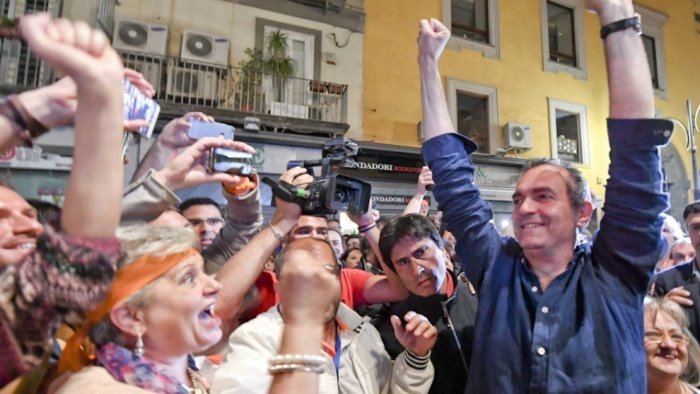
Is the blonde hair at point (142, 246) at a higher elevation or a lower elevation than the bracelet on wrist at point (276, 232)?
lower

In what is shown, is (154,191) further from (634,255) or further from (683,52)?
(683,52)

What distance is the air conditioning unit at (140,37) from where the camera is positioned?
26.6 feet

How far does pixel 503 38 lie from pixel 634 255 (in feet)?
36.5

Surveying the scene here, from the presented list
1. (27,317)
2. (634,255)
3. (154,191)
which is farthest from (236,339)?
(634,255)

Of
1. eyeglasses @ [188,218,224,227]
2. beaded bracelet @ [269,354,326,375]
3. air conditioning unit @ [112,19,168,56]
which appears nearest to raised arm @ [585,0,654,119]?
beaded bracelet @ [269,354,326,375]

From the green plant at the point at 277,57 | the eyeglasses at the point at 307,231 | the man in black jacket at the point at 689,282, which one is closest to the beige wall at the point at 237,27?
the green plant at the point at 277,57

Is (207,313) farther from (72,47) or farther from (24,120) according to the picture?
(72,47)

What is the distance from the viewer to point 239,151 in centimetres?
185

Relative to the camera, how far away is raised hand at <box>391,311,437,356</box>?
1766mm

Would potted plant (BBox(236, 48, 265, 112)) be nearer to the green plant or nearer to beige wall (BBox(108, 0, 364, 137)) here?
the green plant

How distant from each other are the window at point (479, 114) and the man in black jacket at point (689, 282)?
7.67 meters

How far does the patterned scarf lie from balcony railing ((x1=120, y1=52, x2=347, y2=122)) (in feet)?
25.1

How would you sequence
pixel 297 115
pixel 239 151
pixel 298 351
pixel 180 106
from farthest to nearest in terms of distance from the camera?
pixel 297 115 < pixel 180 106 < pixel 239 151 < pixel 298 351

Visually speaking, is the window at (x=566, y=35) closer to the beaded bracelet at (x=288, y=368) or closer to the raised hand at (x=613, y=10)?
the raised hand at (x=613, y=10)
